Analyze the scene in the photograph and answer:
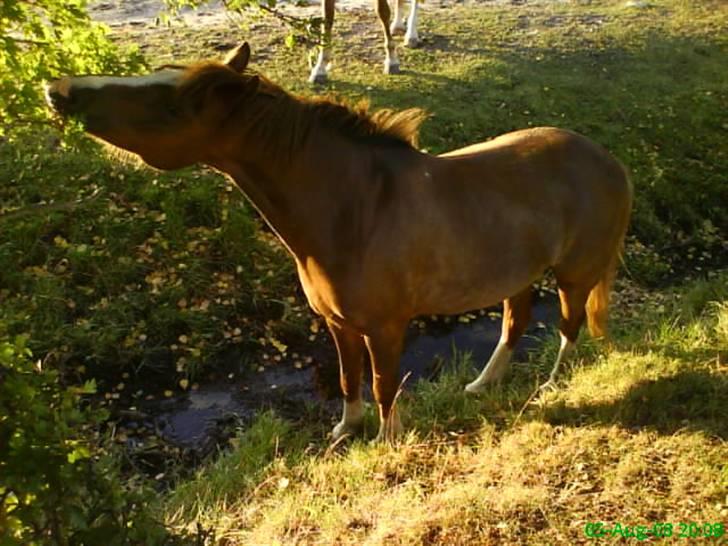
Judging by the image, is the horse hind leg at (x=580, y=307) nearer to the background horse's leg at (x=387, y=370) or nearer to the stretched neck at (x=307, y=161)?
the background horse's leg at (x=387, y=370)

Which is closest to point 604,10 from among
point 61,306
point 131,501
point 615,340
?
point 615,340

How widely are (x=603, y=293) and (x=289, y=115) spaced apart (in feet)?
8.09

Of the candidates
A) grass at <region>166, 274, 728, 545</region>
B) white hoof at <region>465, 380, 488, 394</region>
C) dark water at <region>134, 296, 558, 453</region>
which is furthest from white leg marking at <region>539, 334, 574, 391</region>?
dark water at <region>134, 296, 558, 453</region>

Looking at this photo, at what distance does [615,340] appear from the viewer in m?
4.61

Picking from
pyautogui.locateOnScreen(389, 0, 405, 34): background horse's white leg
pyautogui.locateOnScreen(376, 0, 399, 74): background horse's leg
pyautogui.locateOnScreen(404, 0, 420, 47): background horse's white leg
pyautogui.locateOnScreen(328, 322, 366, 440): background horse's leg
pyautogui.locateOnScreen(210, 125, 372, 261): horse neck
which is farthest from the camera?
pyautogui.locateOnScreen(389, 0, 405, 34): background horse's white leg

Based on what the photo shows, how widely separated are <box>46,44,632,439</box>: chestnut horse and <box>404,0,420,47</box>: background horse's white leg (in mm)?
5581

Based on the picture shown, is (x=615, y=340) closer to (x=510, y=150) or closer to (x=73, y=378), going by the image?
(x=510, y=150)

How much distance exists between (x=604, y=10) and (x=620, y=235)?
8158 millimetres

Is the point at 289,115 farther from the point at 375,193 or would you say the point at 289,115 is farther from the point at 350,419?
the point at 350,419

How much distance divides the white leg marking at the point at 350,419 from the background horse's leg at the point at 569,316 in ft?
3.66

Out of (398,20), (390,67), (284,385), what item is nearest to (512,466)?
(284,385)

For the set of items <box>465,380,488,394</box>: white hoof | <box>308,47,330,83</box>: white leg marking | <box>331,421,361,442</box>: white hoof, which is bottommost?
<box>465,380,488,394</box>: white hoof

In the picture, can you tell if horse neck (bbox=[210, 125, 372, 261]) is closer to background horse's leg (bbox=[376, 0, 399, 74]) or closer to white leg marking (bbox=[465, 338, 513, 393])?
white leg marking (bbox=[465, 338, 513, 393])

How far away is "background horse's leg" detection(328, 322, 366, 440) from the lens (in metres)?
3.61
